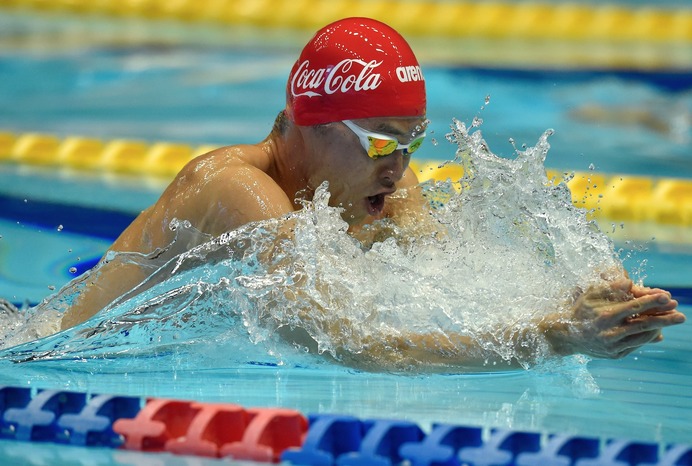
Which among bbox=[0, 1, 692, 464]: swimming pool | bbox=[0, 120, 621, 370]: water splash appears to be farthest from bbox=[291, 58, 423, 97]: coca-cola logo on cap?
bbox=[0, 1, 692, 464]: swimming pool

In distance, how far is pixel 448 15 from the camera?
8.41m

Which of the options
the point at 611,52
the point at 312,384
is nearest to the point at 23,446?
the point at 312,384

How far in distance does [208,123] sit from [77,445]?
450 cm

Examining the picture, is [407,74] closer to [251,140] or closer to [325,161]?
[325,161]

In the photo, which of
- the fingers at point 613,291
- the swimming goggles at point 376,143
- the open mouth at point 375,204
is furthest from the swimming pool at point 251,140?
the swimming goggles at point 376,143

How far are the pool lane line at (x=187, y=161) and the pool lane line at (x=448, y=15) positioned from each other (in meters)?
2.54

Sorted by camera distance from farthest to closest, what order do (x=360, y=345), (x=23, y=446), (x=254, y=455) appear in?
(x=360, y=345), (x=23, y=446), (x=254, y=455)

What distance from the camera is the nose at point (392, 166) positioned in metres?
2.97

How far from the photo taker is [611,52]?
7.79m

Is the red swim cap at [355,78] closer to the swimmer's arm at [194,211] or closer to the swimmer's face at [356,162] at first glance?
the swimmer's face at [356,162]

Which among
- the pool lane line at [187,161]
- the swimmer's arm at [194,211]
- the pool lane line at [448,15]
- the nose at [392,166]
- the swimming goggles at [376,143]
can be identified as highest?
the pool lane line at [448,15]

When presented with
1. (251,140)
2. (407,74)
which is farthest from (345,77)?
(251,140)

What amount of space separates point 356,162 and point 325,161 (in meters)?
0.10

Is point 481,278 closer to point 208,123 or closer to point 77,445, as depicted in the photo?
point 77,445
